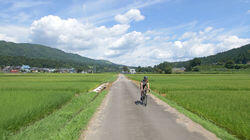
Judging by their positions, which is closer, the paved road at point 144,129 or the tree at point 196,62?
the paved road at point 144,129

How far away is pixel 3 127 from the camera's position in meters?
7.09

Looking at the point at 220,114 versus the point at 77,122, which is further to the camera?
the point at 220,114

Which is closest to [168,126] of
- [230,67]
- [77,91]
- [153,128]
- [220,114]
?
[153,128]

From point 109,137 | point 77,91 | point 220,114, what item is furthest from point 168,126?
point 77,91

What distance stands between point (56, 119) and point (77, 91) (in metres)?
13.6

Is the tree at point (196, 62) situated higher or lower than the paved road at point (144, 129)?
higher

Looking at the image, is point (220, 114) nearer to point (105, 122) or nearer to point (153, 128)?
point (153, 128)

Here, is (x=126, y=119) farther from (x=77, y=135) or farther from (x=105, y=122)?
(x=77, y=135)

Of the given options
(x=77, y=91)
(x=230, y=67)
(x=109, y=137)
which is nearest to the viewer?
(x=109, y=137)

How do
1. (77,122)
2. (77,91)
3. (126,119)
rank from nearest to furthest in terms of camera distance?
(77,122), (126,119), (77,91)

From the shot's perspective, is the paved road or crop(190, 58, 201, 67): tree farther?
Answer: crop(190, 58, 201, 67): tree

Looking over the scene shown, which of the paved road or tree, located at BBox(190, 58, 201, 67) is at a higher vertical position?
tree, located at BBox(190, 58, 201, 67)

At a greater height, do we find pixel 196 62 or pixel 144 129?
pixel 196 62

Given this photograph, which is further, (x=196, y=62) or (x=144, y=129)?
(x=196, y=62)
